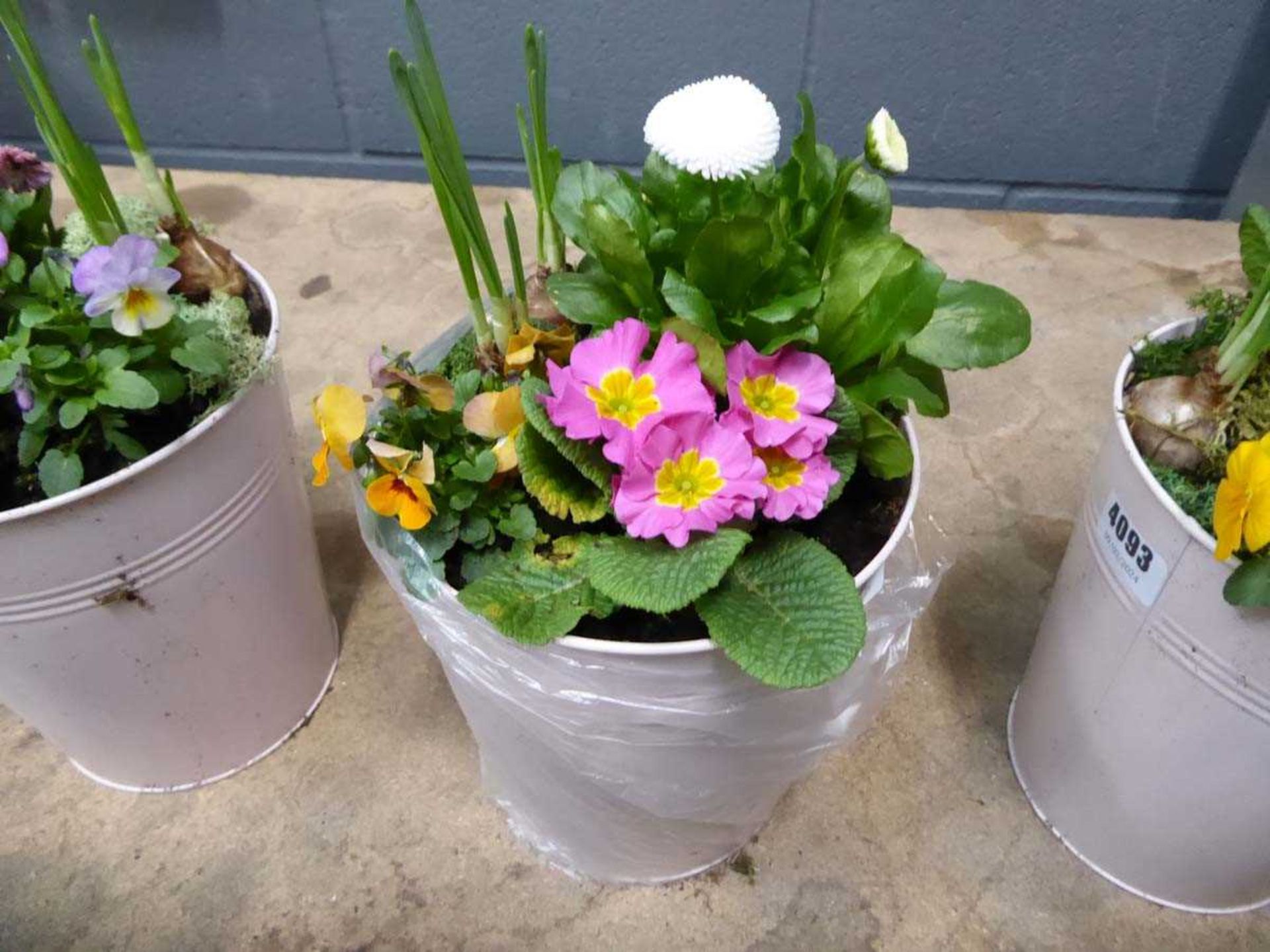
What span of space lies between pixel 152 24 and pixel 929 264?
5.73 feet

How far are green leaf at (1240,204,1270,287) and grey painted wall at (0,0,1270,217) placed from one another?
3.53ft

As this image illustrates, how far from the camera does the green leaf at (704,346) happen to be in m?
0.64

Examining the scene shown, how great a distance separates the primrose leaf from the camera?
2.17 feet

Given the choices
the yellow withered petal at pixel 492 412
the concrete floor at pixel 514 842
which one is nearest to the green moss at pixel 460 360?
the yellow withered petal at pixel 492 412

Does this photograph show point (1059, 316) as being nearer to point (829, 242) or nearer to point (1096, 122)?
point (1096, 122)

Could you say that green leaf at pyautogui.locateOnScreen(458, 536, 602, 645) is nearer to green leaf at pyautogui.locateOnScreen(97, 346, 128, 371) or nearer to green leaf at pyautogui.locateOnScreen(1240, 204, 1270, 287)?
green leaf at pyautogui.locateOnScreen(97, 346, 128, 371)

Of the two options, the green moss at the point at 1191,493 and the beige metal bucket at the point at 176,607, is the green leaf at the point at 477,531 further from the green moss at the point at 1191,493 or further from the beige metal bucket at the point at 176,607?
the green moss at the point at 1191,493

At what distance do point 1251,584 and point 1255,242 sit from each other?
29cm

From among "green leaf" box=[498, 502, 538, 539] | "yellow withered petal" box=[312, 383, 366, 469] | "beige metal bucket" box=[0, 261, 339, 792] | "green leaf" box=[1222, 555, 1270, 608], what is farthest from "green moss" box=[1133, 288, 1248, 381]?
"beige metal bucket" box=[0, 261, 339, 792]

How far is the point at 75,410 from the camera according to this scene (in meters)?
0.75

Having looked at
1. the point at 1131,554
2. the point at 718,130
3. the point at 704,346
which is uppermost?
the point at 718,130

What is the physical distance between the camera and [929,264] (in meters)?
0.66

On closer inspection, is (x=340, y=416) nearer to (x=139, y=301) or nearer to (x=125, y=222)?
(x=139, y=301)

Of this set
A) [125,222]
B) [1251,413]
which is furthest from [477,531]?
[1251,413]
